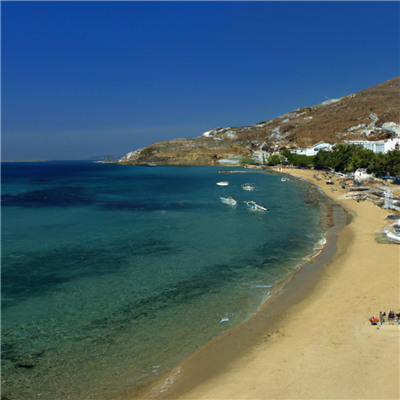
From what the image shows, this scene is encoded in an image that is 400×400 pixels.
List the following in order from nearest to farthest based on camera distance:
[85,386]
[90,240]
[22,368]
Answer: [85,386], [22,368], [90,240]

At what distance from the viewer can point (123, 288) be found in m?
20.1

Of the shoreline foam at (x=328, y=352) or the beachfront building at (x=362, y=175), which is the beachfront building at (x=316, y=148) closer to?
the beachfront building at (x=362, y=175)

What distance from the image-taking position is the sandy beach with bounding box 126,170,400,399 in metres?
10.7

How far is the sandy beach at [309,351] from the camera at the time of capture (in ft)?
35.2

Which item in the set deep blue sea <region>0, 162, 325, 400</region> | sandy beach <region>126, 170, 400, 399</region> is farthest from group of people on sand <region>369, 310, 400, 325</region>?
deep blue sea <region>0, 162, 325, 400</region>

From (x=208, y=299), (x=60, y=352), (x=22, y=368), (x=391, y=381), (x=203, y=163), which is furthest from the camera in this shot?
(x=203, y=163)

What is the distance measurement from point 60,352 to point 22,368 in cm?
154

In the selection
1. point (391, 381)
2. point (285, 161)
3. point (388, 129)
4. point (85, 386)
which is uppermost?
point (388, 129)

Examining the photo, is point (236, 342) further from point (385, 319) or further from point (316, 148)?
point (316, 148)

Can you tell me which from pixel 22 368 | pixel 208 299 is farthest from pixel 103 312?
pixel 208 299

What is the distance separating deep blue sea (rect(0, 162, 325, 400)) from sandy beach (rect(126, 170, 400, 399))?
44.4 inches

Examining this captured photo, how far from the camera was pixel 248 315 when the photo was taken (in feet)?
53.8

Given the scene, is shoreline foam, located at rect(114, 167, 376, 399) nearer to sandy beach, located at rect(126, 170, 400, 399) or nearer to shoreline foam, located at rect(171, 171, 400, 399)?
sandy beach, located at rect(126, 170, 400, 399)

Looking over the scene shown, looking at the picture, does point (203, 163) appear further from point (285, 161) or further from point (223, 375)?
point (223, 375)
